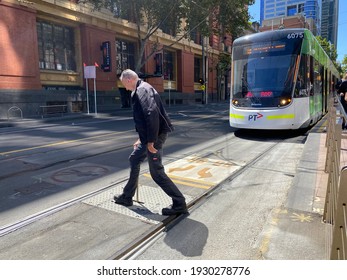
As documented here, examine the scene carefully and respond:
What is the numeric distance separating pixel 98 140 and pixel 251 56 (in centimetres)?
599

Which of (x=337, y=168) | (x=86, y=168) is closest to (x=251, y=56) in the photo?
(x=86, y=168)

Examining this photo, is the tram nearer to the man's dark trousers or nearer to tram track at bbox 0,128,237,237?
tram track at bbox 0,128,237,237

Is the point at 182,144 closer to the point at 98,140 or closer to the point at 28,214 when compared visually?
the point at 98,140

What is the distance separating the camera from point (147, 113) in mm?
3580

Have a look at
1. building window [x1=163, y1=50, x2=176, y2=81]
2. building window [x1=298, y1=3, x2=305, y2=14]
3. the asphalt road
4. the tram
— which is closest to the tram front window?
the tram

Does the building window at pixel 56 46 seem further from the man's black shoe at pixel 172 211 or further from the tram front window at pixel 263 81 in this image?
the man's black shoe at pixel 172 211

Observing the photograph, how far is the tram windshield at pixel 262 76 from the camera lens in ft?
30.7

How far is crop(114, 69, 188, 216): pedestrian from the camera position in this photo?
3.62 m

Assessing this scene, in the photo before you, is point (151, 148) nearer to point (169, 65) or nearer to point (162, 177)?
point (162, 177)

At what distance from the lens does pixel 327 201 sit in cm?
364

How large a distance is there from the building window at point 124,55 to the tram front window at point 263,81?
66.8 ft

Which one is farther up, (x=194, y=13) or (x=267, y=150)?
(x=194, y=13)

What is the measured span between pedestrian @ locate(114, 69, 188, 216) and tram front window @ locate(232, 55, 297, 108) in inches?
256

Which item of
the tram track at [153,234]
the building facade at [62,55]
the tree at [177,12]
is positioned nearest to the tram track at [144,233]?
the tram track at [153,234]
